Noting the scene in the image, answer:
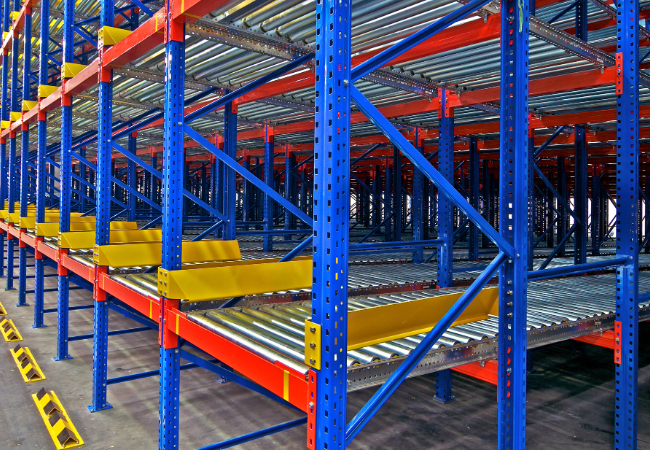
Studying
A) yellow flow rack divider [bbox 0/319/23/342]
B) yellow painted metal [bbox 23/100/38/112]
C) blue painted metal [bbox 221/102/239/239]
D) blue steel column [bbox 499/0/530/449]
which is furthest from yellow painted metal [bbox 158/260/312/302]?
yellow painted metal [bbox 23/100/38/112]

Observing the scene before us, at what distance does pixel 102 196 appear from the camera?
6.00 m

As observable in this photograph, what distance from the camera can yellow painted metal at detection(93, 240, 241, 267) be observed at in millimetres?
5617

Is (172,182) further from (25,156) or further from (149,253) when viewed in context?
(25,156)

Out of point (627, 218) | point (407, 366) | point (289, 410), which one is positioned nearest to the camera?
point (407, 366)

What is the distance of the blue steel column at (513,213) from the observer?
10.3 feet

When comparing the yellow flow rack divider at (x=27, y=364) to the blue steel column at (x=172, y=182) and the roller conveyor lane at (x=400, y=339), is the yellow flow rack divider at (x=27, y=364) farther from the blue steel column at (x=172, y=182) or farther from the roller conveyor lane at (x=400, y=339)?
the roller conveyor lane at (x=400, y=339)

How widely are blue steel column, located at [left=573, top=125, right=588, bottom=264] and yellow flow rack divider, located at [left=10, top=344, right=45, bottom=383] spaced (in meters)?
8.67

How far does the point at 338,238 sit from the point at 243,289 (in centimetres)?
220

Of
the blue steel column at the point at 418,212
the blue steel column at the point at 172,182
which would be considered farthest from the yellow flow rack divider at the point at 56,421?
the blue steel column at the point at 418,212

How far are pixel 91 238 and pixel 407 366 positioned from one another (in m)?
6.51

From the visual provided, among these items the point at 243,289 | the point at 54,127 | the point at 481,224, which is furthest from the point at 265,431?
the point at 54,127

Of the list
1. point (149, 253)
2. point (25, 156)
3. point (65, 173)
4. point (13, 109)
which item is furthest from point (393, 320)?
point (13, 109)

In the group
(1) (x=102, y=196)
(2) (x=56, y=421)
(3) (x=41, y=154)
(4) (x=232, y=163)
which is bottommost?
(2) (x=56, y=421)

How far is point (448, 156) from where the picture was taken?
20.4ft
